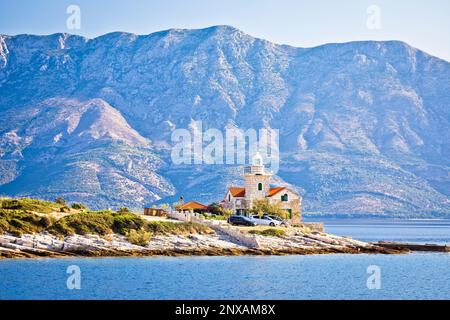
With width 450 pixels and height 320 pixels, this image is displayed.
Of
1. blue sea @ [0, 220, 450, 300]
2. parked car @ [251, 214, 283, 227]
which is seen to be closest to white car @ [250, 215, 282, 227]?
parked car @ [251, 214, 283, 227]

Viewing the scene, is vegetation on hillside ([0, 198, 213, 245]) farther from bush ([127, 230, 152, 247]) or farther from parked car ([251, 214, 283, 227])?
parked car ([251, 214, 283, 227])

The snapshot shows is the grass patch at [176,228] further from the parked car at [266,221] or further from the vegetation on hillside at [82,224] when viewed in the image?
the parked car at [266,221]

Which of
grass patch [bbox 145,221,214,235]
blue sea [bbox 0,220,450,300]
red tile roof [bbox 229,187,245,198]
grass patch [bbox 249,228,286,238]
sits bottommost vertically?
blue sea [bbox 0,220,450,300]

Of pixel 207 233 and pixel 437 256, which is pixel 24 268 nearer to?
pixel 207 233

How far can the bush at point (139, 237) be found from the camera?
83.2m

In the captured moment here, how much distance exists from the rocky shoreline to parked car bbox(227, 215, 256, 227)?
5.11 metres

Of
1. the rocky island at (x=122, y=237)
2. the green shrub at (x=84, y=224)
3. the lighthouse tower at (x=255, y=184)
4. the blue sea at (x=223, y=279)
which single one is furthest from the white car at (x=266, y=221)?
the green shrub at (x=84, y=224)

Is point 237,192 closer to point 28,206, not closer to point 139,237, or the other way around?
point 139,237

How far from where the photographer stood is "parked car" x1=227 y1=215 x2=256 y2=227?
319 ft

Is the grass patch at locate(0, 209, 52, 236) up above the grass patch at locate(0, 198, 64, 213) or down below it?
below

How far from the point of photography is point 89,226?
83.7m

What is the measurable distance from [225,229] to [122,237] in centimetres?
1103
